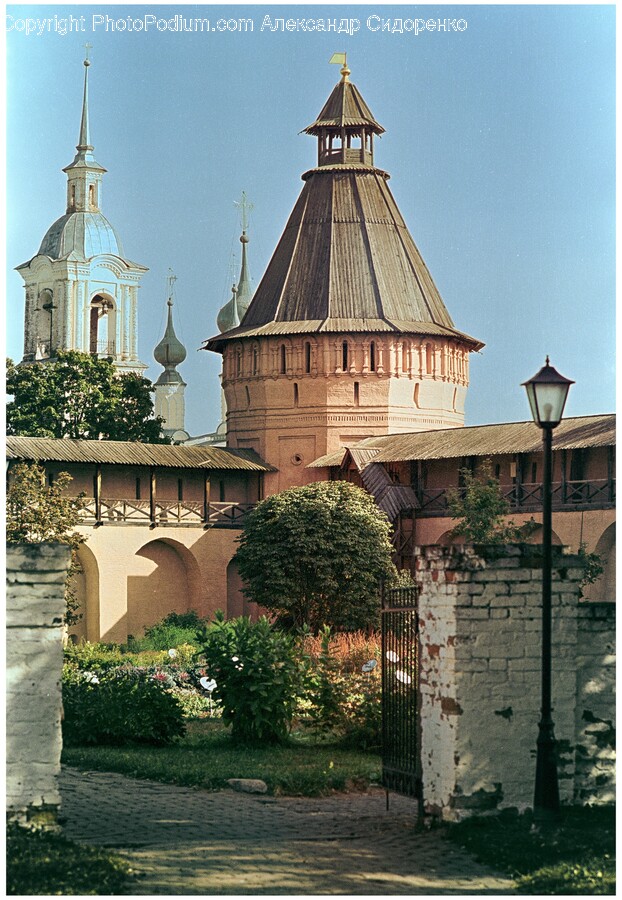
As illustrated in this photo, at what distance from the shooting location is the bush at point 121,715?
14.5 metres

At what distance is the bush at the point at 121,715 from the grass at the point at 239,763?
19cm

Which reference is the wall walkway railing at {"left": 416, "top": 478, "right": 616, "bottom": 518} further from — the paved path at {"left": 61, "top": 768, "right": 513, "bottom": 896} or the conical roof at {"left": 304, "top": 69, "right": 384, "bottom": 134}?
the paved path at {"left": 61, "top": 768, "right": 513, "bottom": 896}

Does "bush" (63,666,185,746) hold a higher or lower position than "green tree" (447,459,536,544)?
lower

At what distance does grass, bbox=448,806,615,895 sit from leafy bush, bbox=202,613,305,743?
478 centimetres

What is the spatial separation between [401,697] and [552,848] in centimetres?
232

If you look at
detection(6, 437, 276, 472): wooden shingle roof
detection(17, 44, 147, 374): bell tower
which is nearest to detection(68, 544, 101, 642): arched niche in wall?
detection(6, 437, 276, 472): wooden shingle roof

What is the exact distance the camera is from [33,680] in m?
8.94

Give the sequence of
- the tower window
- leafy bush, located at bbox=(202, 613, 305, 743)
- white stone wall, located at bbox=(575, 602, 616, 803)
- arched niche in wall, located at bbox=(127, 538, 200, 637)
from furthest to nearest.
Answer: the tower window < arched niche in wall, located at bbox=(127, 538, 200, 637) < leafy bush, located at bbox=(202, 613, 305, 743) < white stone wall, located at bbox=(575, 602, 616, 803)

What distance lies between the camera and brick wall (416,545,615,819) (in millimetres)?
9594

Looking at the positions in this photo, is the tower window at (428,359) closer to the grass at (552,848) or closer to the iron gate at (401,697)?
the iron gate at (401,697)

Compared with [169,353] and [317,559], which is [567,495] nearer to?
[317,559]

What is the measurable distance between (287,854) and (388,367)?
29.4 m

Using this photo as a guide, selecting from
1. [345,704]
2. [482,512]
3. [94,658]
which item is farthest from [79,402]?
[345,704]

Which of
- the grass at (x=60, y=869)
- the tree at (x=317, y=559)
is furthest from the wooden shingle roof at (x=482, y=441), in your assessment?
the grass at (x=60, y=869)
